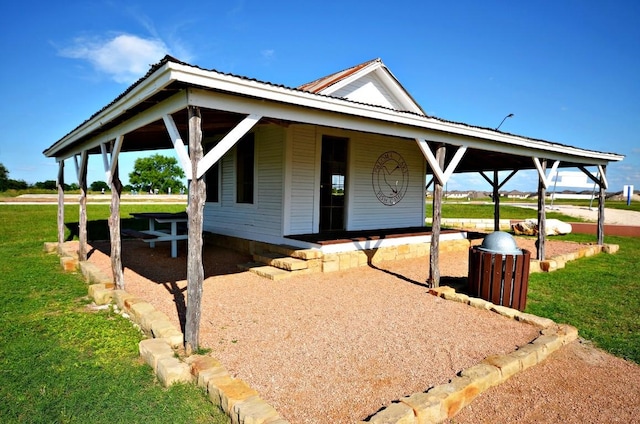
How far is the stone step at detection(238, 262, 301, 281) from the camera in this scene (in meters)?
6.56

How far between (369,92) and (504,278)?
6.41 metres

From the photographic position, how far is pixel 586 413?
2934 millimetres

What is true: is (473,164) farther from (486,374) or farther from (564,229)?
(486,374)

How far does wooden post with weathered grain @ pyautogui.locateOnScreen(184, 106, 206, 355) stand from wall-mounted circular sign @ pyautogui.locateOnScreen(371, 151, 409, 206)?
20.7 feet

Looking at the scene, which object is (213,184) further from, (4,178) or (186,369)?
(4,178)

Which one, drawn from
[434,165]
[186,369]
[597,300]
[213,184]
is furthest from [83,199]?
[597,300]

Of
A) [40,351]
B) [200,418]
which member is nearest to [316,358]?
[200,418]

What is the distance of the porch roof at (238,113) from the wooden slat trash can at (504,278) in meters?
2.26

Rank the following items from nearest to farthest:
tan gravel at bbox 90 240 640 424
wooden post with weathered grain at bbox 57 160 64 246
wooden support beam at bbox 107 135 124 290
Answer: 1. tan gravel at bbox 90 240 640 424
2. wooden support beam at bbox 107 135 124 290
3. wooden post with weathered grain at bbox 57 160 64 246

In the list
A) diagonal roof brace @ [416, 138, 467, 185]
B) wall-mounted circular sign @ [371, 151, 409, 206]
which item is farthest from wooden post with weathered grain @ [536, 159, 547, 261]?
diagonal roof brace @ [416, 138, 467, 185]

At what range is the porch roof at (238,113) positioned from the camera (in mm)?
3709

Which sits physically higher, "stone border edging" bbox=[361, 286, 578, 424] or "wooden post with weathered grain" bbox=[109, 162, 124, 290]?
"wooden post with weathered grain" bbox=[109, 162, 124, 290]

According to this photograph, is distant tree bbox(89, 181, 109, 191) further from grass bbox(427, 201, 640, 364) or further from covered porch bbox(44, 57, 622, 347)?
grass bbox(427, 201, 640, 364)

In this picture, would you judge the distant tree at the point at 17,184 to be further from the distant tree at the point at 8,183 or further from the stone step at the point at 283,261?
the stone step at the point at 283,261
